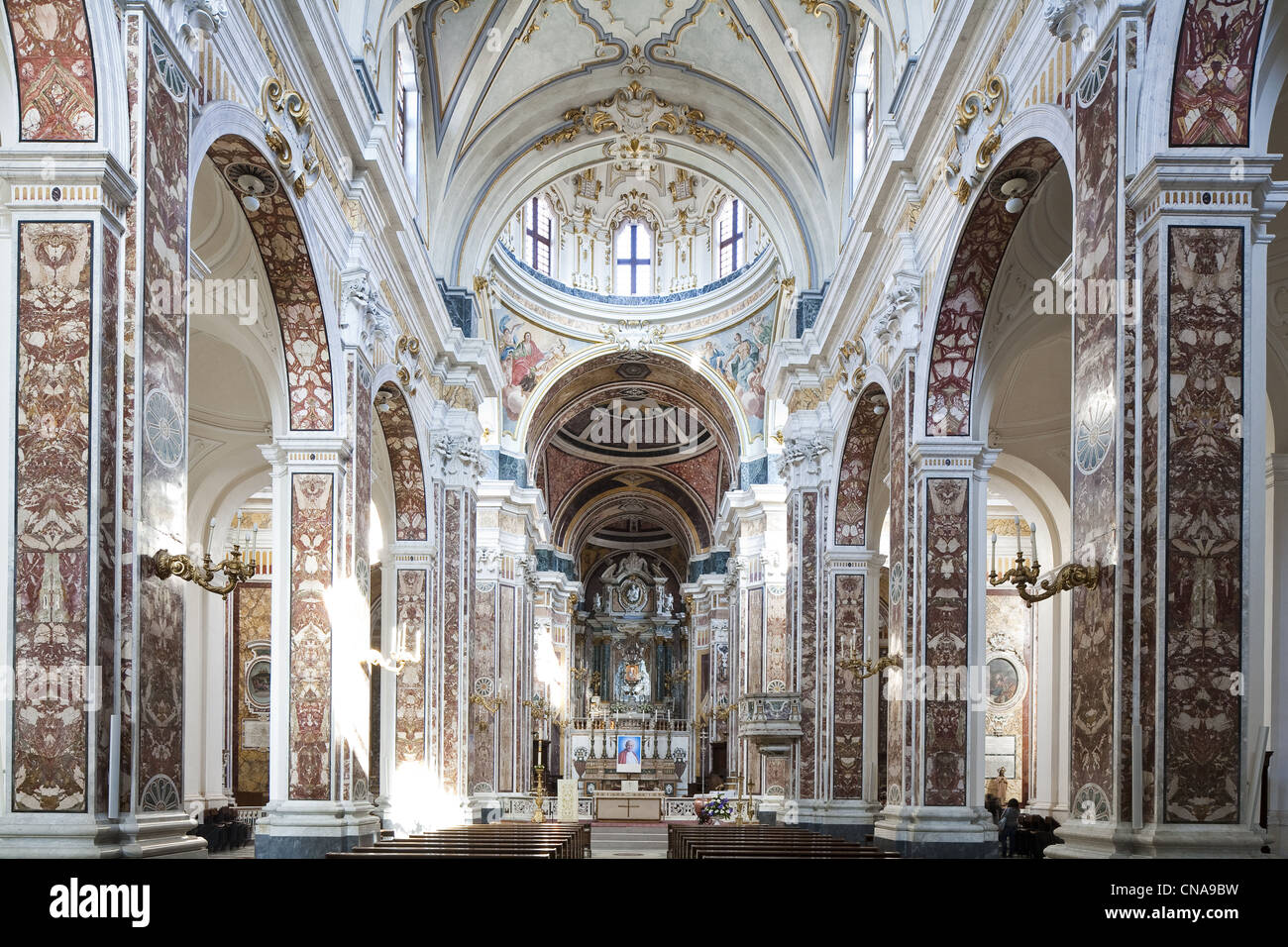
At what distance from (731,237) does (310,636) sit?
Answer: 20.4 m

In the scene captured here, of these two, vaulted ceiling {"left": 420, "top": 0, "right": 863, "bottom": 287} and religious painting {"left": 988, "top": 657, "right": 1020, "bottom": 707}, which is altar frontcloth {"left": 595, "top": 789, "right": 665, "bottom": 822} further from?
vaulted ceiling {"left": 420, "top": 0, "right": 863, "bottom": 287}

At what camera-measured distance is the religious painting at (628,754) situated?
131 ft

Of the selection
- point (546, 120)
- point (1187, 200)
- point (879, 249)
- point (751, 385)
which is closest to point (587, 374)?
point (751, 385)

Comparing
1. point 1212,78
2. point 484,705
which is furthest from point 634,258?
point 1212,78

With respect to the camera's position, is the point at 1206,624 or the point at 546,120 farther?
the point at 546,120

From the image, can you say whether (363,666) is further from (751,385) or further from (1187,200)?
(751,385)

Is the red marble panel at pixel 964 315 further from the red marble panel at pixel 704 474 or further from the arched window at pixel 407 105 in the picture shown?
the red marble panel at pixel 704 474

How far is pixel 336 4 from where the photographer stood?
13586 millimetres

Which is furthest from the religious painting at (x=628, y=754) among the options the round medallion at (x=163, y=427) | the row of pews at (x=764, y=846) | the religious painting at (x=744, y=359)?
the round medallion at (x=163, y=427)

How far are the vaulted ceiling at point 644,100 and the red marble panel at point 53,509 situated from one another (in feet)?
39.2

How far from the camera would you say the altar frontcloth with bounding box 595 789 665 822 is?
30406 mm

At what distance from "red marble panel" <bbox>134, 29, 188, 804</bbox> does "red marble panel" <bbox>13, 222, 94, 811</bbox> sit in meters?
0.52

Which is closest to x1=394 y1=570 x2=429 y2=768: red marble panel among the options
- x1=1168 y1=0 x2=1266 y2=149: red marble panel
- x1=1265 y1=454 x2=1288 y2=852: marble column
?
x1=1265 y1=454 x2=1288 y2=852: marble column

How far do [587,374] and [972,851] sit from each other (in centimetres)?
2119
